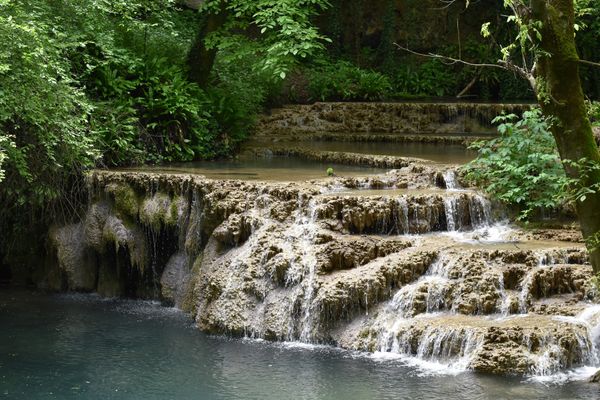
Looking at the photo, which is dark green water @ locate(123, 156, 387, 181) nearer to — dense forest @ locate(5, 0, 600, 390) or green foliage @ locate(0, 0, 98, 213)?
dense forest @ locate(5, 0, 600, 390)

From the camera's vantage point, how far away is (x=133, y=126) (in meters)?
15.8

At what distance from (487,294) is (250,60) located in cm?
1048

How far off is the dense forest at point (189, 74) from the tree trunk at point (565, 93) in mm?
203

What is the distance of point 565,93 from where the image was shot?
772 centimetres

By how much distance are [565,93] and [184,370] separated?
4.99 m

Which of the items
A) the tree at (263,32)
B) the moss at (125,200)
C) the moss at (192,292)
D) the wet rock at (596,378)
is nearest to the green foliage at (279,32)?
the tree at (263,32)

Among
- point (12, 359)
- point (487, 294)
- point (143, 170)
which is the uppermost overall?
point (143, 170)

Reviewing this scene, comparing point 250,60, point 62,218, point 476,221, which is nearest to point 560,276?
point 476,221

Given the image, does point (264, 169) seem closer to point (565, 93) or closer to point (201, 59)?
point (201, 59)

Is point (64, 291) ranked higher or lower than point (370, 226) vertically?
lower

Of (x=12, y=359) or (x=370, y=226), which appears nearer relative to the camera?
(x=12, y=359)

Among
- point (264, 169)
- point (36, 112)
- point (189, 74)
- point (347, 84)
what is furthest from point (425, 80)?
point (36, 112)

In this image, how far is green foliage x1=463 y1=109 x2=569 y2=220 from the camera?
12.5m

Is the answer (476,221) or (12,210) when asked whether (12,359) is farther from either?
(476,221)
